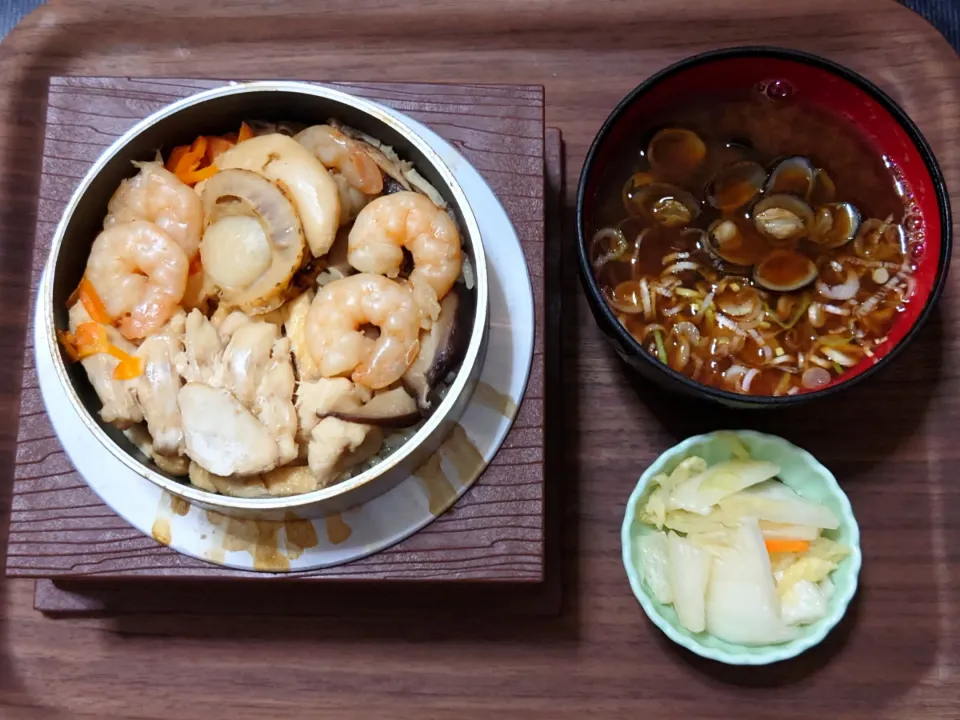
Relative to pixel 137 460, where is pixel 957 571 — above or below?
below

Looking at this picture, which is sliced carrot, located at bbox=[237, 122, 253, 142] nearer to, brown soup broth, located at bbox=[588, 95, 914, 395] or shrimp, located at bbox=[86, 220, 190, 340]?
shrimp, located at bbox=[86, 220, 190, 340]

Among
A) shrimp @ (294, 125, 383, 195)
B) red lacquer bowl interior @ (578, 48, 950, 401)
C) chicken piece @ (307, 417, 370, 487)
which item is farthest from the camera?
red lacquer bowl interior @ (578, 48, 950, 401)

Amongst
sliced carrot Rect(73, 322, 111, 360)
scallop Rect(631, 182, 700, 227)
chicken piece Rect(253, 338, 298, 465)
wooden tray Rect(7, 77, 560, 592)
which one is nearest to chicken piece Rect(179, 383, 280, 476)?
chicken piece Rect(253, 338, 298, 465)

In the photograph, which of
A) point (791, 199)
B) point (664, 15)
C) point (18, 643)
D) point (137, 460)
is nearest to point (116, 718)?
point (18, 643)

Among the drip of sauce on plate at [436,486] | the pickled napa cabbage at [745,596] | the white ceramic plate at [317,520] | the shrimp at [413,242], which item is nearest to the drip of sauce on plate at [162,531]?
the white ceramic plate at [317,520]

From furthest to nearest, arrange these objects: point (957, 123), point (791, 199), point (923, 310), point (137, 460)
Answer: point (957, 123), point (791, 199), point (923, 310), point (137, 460)

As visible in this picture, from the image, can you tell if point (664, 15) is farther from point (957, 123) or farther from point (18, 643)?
point (18, 643)
